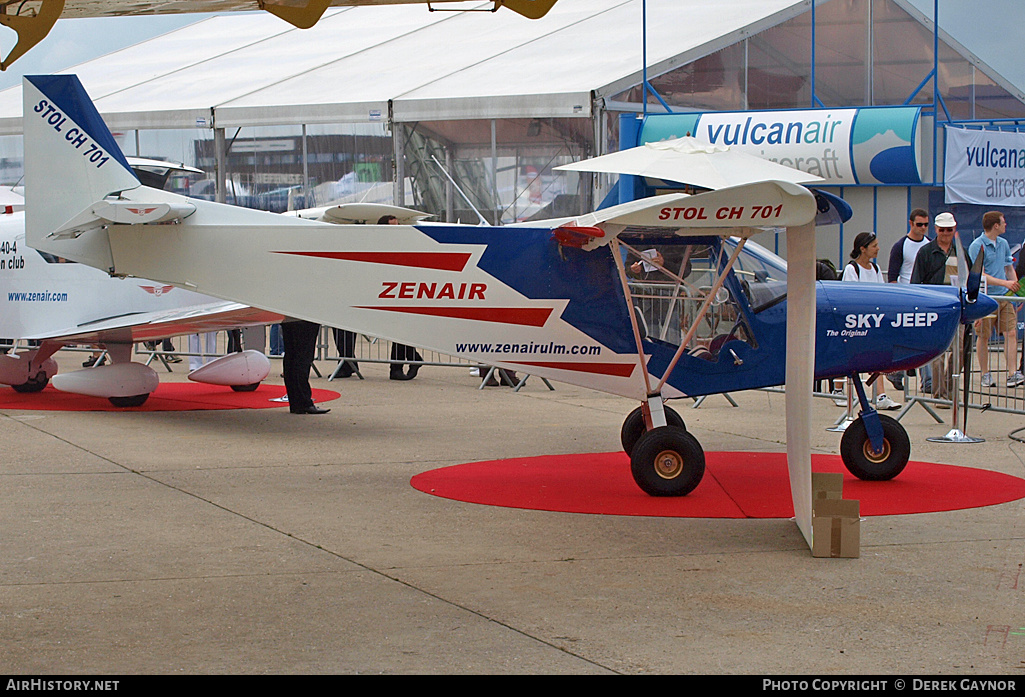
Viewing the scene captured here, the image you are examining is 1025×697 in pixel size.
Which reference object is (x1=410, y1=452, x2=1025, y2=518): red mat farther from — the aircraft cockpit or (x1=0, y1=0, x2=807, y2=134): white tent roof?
(x1=0, y1=0, x2=807, y2=134): white tent roof

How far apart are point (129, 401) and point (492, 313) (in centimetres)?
588

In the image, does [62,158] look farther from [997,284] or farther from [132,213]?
[997,284]

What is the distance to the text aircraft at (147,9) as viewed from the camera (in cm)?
418

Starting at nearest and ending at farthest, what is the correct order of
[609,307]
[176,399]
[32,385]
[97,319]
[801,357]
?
[801,357]
[609,307]
[97,319]
[176,399]
[32,385]

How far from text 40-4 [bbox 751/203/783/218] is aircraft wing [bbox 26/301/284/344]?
544cm

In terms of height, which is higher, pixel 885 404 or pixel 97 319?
pixel 97 319

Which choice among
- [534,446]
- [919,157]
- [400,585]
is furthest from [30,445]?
[919,157]

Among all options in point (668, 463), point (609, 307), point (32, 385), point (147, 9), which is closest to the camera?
point (147, 9)

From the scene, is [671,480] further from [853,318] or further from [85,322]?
→ [85,322]

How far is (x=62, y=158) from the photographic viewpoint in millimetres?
9656

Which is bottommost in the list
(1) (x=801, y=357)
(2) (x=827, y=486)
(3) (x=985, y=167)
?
(2) (x=827, y=486)

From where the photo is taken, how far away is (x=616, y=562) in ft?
19.0

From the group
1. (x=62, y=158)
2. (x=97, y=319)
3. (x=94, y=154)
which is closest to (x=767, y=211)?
(x=94, y=154)
